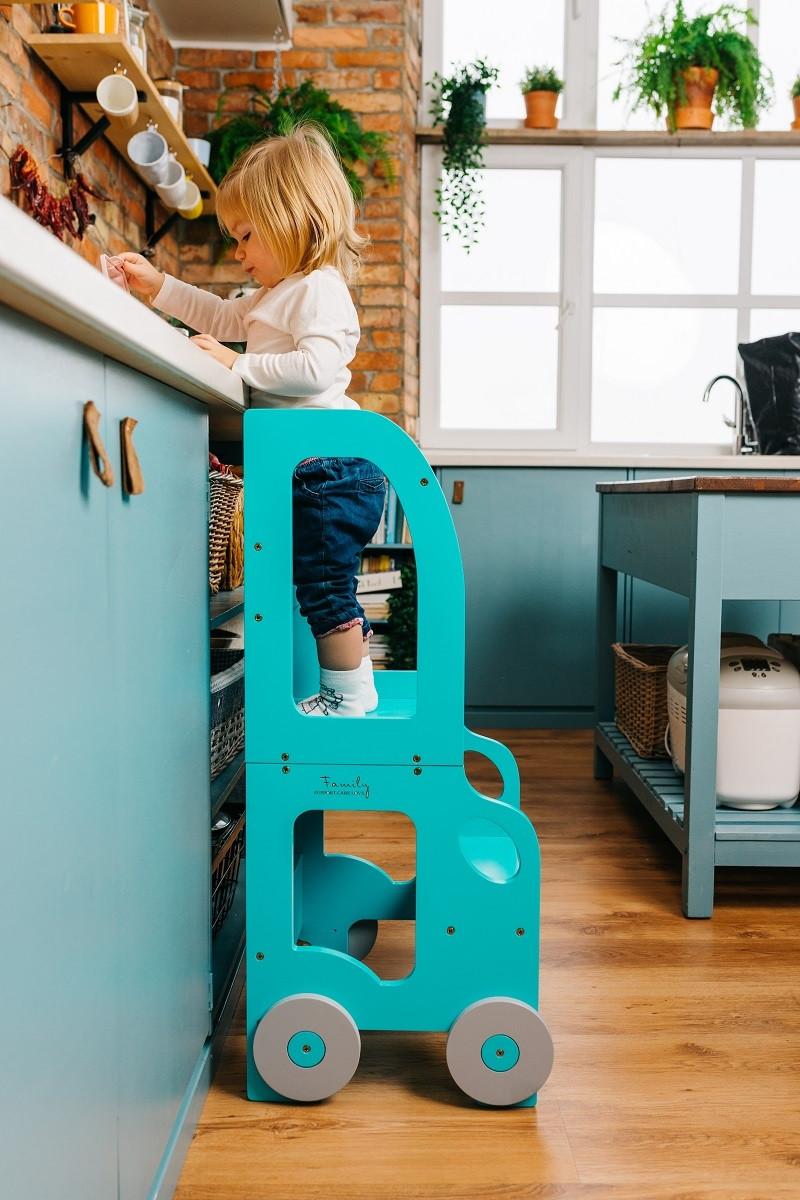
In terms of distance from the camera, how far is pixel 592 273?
4.01 metres

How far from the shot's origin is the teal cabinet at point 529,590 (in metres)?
3.57

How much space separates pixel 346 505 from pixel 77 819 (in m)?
0.72

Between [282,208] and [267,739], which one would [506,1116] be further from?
[282,208]

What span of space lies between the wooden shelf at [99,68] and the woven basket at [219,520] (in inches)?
45.6

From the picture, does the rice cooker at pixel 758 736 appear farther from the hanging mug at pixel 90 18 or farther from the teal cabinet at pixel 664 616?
the hanging mug at pixel 90 18

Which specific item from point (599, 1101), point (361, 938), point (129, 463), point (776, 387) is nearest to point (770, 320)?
point (776, 387)

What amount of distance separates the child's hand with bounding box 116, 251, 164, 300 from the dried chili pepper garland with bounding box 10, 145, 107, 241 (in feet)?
1.01

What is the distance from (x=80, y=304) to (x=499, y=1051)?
101cm

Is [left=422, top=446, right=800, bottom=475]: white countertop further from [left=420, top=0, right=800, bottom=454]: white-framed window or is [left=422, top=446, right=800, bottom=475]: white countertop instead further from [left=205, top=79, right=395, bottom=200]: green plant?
[left=205, top=79, right=395, bottom=200]: green plant

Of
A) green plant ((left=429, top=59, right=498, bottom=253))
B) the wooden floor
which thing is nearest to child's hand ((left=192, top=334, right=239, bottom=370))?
the wooden floor

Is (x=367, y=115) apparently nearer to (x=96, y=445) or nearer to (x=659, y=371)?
(x=659, y=371)

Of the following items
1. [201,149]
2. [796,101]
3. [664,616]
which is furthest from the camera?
[796,101]

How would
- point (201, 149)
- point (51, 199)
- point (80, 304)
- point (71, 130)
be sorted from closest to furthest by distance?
1. point (80, 304)
2. point (51, 199)
3. point (71, 130)
4. point (201, 149)

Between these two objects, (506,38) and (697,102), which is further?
(506,38)
